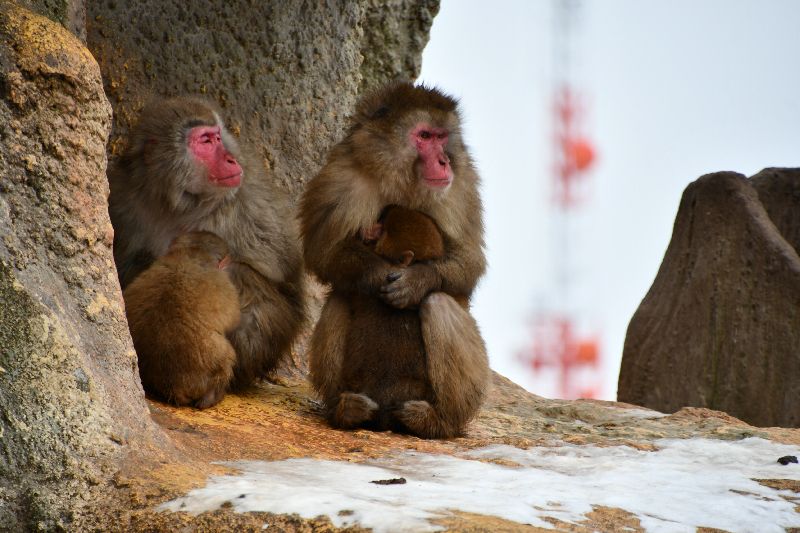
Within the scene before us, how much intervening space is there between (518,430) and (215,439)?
5.60 ft

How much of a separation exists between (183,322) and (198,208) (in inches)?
29.2

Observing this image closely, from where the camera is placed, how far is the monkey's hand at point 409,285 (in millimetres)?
3336

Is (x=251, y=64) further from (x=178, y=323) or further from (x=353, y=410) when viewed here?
(x=353, y=410)

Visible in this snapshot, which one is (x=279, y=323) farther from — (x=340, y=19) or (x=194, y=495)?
(x=340, y=19)

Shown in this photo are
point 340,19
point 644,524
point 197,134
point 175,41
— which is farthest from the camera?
point 340,19

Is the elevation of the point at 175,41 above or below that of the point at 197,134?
above

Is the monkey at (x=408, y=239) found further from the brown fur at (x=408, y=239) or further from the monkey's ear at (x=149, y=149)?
the monkey's ear at (x=149, y=149)

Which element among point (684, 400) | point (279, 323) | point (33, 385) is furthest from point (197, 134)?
point (684, 400)

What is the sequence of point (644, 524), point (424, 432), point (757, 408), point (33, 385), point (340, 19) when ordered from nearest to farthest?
point (33, 385)
point (644, 524)
point (424, 432)
point (340, 19)
point (757, 408)

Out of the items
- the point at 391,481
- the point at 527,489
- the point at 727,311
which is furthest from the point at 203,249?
the point at 727,311

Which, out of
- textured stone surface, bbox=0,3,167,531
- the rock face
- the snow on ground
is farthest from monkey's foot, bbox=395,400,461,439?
the rock face

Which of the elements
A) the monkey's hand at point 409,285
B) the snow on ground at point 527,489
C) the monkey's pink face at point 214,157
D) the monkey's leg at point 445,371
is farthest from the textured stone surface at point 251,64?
the snow on ground at point 527,489

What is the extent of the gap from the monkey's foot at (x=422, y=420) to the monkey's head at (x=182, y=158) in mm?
1314

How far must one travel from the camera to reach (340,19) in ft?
16.5
